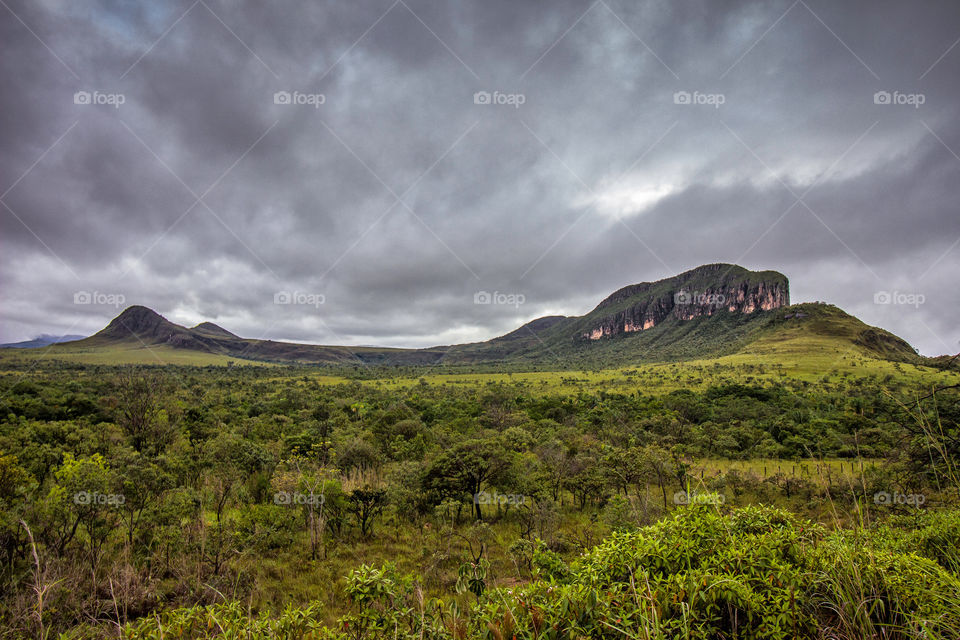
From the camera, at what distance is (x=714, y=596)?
2180mm

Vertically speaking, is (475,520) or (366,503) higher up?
→ (366,503)

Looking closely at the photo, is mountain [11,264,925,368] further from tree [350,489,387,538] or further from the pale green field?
tree [350,489,387,538]

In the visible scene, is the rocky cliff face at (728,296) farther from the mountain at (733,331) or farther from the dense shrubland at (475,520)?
the dense shrubland at (475,520)

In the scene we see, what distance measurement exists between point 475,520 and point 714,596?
49.0ft

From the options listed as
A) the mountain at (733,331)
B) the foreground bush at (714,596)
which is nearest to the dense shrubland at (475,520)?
the foreground bush at (714,596)


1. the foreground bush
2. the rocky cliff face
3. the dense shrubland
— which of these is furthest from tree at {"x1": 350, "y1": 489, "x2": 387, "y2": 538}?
the rocky cliff face

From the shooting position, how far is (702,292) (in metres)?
190

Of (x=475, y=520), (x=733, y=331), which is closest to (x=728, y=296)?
(x=733, y=331)

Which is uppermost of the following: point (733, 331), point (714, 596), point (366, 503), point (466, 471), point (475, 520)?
point (733, 331)

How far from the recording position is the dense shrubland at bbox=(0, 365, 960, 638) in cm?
Answer: 233

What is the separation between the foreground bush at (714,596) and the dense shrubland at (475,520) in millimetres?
19

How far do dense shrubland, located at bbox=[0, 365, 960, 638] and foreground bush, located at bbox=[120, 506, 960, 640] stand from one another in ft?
0.06

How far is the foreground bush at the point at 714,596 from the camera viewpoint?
2.12 meters

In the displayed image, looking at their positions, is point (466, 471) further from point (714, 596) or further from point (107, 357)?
point (107, 357)
